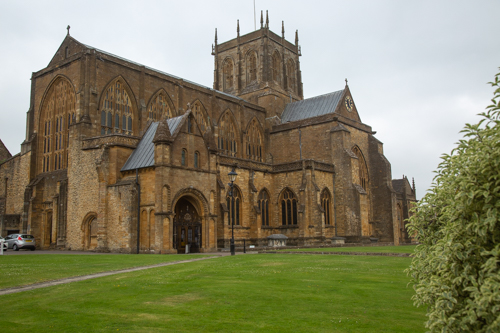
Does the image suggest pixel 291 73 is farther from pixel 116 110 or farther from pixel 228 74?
pixel 116 110

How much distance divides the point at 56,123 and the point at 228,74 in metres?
30.2

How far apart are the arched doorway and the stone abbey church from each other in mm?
75

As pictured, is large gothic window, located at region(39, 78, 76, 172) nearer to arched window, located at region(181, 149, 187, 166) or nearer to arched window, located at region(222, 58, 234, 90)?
arched window, located at region(181, 149, 187, 166)

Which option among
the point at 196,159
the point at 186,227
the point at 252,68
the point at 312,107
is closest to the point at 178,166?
the point at 196,159

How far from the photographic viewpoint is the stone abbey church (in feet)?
103

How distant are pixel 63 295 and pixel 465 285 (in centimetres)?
948

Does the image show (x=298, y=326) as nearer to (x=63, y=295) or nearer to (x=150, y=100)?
(x=63, y=295)

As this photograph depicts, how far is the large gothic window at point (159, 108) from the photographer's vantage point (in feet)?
140

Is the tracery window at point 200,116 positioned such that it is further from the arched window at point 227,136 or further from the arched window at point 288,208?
the arched window at point 288,208

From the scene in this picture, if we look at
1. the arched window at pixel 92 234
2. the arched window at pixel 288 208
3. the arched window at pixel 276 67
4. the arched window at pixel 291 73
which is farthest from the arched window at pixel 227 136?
the arched window at pixel 92 234

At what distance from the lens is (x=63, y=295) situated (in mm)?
11383

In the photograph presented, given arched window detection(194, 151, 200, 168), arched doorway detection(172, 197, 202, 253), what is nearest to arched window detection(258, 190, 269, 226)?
arched doorway detection(172, 197, 202, 253)

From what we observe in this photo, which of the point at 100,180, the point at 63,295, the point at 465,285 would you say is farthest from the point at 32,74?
the point at 465,285

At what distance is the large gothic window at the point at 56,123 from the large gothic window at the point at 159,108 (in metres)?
6.94
